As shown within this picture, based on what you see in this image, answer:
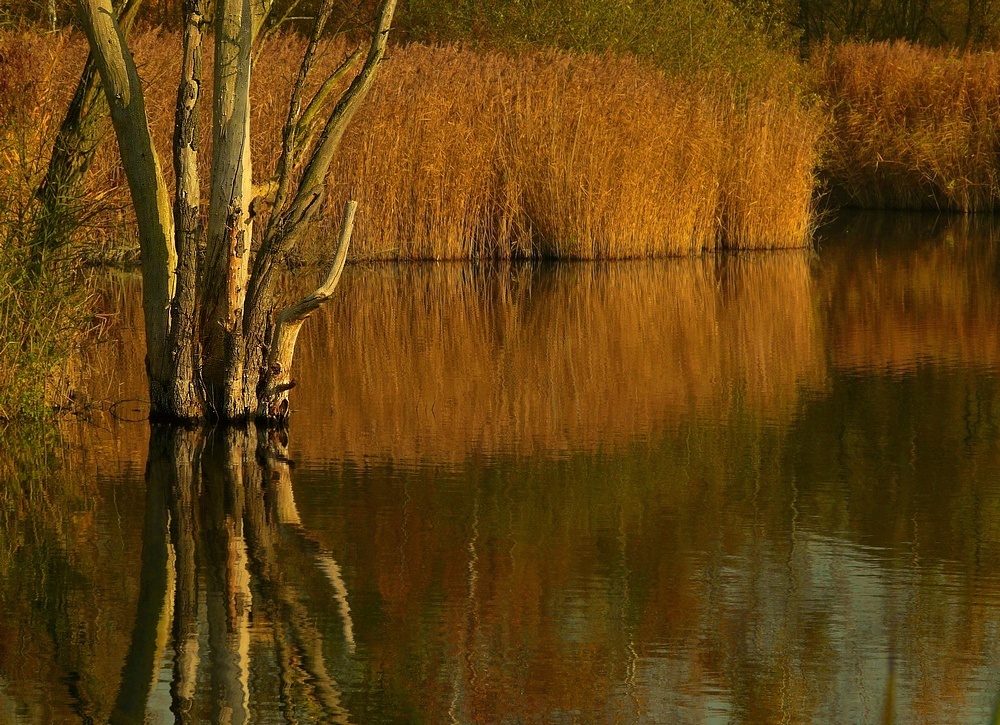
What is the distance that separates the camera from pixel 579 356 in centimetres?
1014

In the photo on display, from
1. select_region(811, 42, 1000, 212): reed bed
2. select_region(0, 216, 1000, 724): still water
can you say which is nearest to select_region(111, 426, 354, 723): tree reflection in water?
select_region(0, 216, 1000, 724): still water

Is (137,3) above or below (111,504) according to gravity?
above

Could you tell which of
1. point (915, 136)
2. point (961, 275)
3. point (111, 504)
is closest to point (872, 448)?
point (111, 504)

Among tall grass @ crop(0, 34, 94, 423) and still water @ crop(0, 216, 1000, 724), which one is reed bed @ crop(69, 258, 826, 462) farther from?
tall grass @ crop(0, 34, 94, 423)

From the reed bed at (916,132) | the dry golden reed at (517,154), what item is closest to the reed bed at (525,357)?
the dry golden reed at (517,154)

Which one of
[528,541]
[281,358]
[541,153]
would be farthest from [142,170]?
[541,153]

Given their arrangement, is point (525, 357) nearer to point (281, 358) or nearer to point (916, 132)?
point (281, 358)

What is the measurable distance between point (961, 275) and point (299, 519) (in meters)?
10.5

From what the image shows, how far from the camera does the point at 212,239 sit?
7629 millimetres

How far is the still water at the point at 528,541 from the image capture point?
165 inches

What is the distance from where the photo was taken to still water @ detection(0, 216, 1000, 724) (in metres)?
4.20

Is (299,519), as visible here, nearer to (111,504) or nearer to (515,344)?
(111,504)

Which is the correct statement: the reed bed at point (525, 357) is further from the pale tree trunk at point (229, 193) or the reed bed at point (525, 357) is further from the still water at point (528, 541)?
the pale tree trunk at point (229, 193)

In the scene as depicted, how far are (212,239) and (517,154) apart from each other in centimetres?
801
